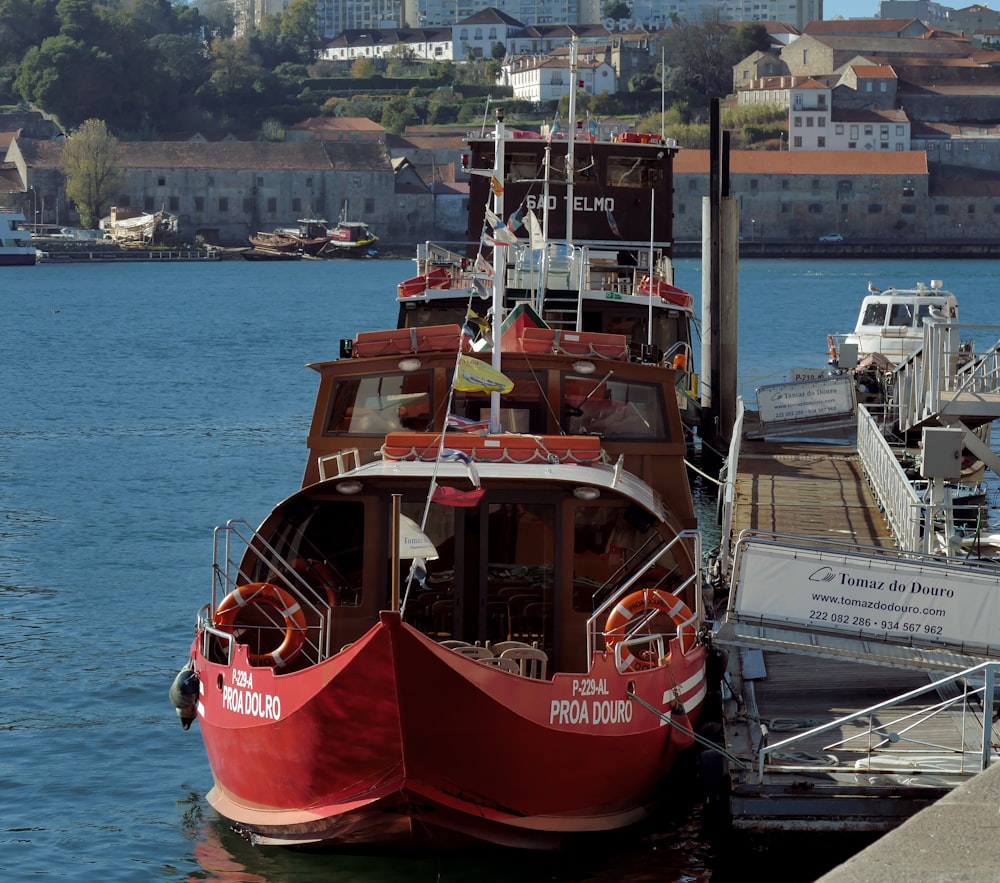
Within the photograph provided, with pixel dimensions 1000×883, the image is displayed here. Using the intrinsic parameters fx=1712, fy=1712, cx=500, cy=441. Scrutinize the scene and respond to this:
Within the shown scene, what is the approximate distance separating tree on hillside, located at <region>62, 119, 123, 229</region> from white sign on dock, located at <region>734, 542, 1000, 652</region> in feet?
481

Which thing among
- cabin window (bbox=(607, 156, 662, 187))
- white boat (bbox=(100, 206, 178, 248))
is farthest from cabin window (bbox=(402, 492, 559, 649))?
white boat (bbox=(100, 206, 178, 248))

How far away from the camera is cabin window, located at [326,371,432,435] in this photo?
49.0ft

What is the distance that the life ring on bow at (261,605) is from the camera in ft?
41.9

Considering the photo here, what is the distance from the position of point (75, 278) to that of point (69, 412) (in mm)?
82742

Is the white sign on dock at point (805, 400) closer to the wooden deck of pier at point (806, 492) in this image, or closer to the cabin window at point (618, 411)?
the wooden deck of pier at point (806, 492)

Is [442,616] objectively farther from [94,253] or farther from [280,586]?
[94,253]

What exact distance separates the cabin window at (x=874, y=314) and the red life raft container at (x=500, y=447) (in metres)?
24.1

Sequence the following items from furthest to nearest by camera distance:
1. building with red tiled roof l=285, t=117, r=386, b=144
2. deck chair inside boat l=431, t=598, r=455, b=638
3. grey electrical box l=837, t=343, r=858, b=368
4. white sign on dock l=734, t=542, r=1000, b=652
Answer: building with red tiled roof l=285, t=117, r=386, b=144, grey electrical box l=837, t=343, r=858, b=368, deck chair inside boat l=431, t=598, r=455, b=638, white sign on dock l=734, t=542, r=1000, b=652

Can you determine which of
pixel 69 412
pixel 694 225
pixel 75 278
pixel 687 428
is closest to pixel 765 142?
pixel 694 225

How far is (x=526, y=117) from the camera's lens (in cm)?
19675

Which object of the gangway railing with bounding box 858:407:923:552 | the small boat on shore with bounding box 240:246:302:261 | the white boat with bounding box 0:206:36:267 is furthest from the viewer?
the small boat on shore with bounding box 240:246:302:261

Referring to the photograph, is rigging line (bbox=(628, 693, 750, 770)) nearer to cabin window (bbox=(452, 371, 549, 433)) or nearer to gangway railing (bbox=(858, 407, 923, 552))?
cabin window (bbox=(452, 371, 549, 433))

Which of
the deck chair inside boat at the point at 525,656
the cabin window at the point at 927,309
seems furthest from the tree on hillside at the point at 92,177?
the deck chair inside boat at the point at 525,656

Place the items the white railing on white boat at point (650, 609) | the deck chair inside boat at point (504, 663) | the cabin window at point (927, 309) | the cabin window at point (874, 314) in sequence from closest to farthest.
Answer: the deck chair inside boat at point (504, 663) < the white railing on white boat at point (650, 609) < the cabin window at point (927, 309) < the cabin window at point (874, 314)
